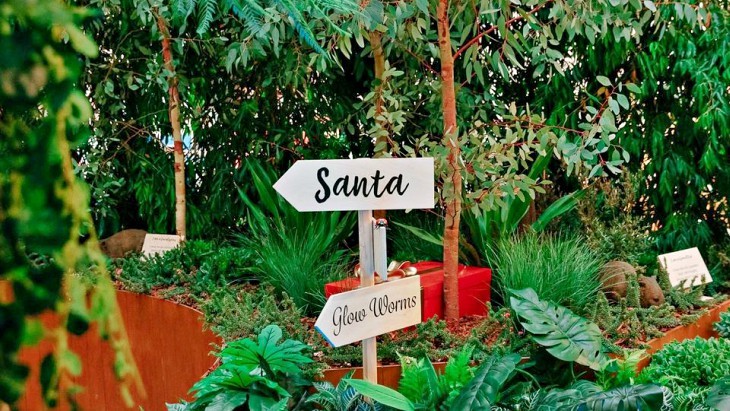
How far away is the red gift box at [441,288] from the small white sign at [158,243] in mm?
1458

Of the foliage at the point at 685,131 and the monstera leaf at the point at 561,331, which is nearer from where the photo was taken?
the monstera leaf at the point at 561,331

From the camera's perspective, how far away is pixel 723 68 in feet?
13.7

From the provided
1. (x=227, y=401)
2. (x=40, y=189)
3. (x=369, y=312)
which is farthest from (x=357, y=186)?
(x=40, y=189)

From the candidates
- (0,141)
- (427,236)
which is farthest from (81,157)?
(0,141)

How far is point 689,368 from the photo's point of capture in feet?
9.18

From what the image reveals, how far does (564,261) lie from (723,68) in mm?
1651

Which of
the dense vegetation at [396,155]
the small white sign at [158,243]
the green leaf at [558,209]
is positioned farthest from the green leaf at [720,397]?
the small white sign at [158,243]

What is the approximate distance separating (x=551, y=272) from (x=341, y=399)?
112 centimetres

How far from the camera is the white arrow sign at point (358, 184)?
93.2 inches

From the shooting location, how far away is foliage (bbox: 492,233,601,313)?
10.5 feet

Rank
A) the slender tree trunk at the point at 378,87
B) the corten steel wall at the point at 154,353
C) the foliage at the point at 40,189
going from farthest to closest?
the corten steel wall at the point at 154,353, the slender tree trunk at the point at 378,87, the foliage at the point at 40,189

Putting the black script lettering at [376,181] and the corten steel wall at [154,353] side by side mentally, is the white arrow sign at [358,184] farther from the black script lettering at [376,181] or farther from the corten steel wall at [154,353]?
the corten steel wall at [154,353]

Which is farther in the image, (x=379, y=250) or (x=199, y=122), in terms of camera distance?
(x=199, y=122)

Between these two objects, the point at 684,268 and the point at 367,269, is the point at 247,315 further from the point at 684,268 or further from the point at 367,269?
the point at 684,268
